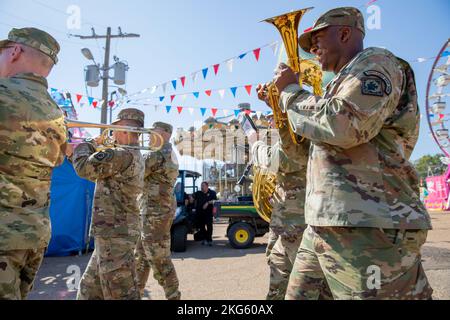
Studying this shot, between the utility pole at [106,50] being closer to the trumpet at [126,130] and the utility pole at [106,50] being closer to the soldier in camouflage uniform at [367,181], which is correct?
the trumpet at [126,130]

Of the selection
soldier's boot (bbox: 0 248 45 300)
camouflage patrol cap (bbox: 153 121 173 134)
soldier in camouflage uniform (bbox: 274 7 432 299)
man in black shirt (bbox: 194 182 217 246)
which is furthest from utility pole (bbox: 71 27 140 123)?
soldier in camouflage uniform (bbox: 274 7 432 299)

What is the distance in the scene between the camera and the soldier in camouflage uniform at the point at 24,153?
172cm

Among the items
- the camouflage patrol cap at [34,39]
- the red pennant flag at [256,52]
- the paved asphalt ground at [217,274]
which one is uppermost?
the red pennant flag at [256,52]

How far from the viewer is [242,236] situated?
8.50 meters

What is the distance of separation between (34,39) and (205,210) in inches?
302

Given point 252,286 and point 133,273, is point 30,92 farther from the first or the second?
point 252,286

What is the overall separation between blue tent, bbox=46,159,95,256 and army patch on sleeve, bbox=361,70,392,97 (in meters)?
7.39

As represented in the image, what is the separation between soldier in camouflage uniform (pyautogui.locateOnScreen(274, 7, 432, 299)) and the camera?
1.45m

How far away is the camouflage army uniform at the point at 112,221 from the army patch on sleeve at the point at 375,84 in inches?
95.1

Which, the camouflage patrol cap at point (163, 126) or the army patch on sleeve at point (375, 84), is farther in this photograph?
the camouflage patrol cap at point (163, 126)

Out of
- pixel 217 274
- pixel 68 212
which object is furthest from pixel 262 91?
pixel 68 212

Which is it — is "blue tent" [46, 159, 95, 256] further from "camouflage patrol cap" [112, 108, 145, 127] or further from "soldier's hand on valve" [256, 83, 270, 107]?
"soldier's hand on valve" [256, 83, 270, 107]

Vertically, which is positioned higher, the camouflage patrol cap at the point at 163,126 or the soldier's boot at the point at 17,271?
the camouflage patrol cap at the point at 163,126

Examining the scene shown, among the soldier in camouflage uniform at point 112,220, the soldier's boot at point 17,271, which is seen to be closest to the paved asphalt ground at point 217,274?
the soldier in camouflage uniform at point 112,220
